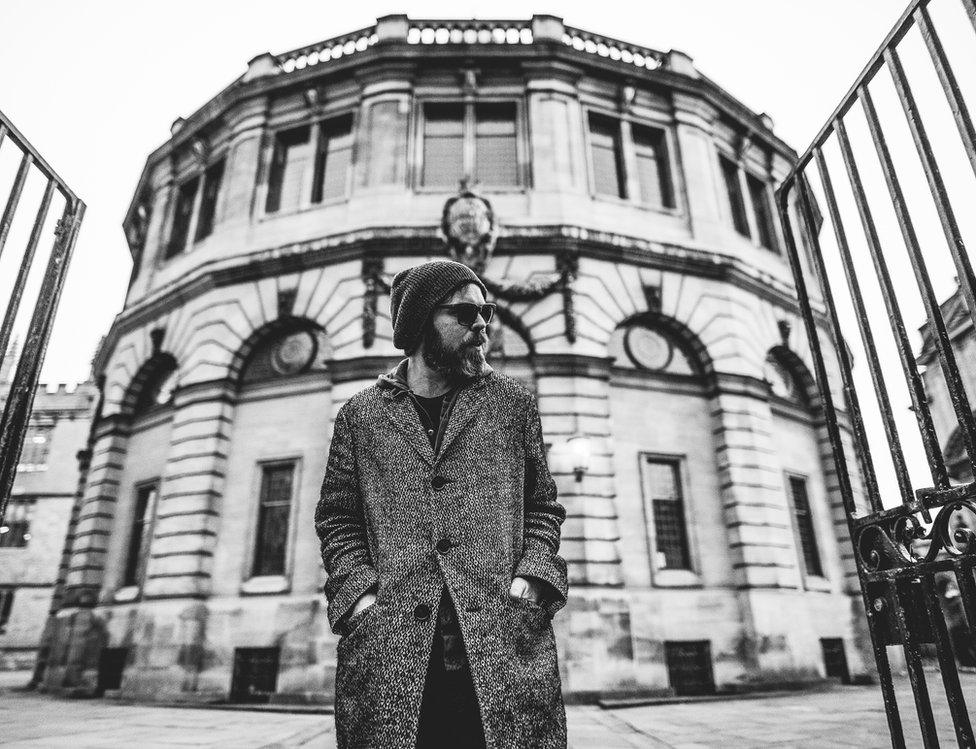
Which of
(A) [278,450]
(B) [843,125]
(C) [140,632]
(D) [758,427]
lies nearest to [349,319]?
(A) [278,450]

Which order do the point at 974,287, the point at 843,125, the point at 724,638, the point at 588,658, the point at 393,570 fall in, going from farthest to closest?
the point at 724,638 < the point at 588,658 < the point at 843,125 < the point at 974,287 < the point at 393,570

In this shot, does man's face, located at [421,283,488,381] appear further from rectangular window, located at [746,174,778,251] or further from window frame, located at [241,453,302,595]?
rectangular window, located at [746,174,778,251]

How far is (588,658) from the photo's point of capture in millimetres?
10133

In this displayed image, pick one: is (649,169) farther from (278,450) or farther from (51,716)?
(51,716)

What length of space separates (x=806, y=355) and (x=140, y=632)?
15.2m

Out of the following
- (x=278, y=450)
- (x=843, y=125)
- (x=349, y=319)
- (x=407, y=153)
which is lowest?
(x=843, y=125)

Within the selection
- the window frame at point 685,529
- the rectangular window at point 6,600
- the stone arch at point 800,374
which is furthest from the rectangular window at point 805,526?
the rectangular window at point 6,600

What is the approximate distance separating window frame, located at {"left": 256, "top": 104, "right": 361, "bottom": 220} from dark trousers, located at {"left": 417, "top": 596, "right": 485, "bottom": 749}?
13.4 meters

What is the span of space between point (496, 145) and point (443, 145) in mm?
1253

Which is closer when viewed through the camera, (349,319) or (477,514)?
(477,514)

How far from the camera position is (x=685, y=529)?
11.9 m

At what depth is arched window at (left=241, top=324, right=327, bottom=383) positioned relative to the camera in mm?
12984

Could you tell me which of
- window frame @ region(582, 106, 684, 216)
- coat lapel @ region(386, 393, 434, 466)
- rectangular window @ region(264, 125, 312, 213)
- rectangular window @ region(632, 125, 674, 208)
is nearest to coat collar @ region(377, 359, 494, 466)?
coat lapel @ region(386, 393, 434, 466)

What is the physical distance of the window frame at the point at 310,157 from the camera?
47.5ft
